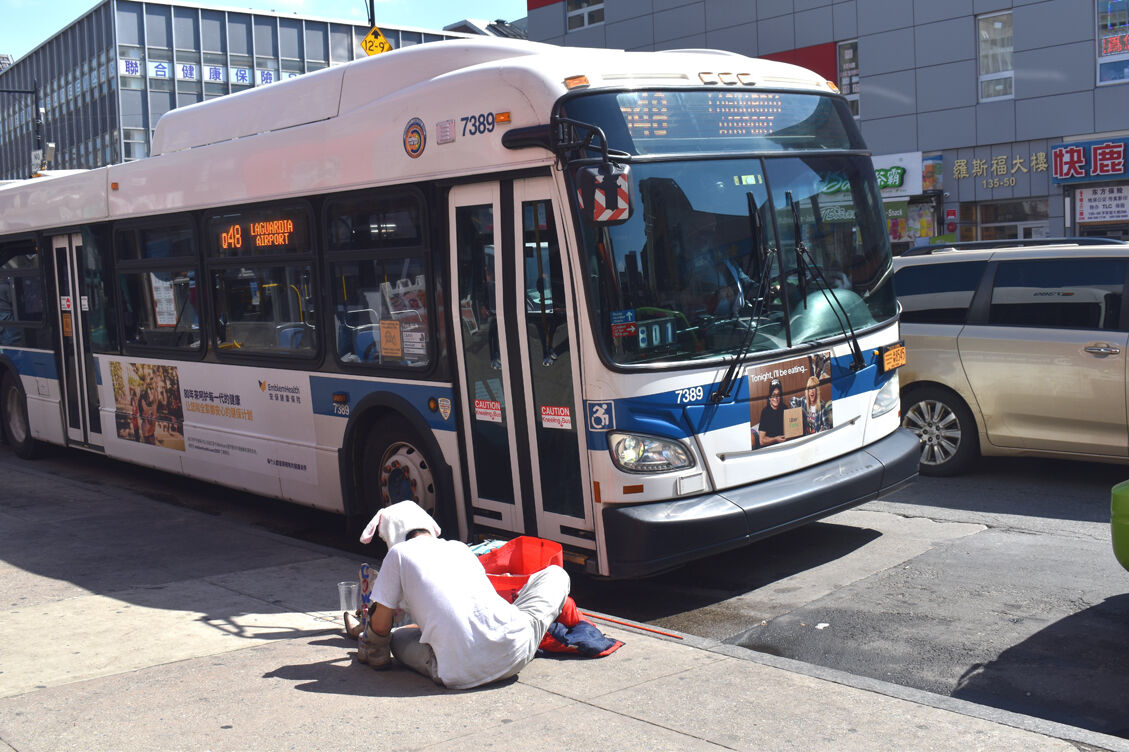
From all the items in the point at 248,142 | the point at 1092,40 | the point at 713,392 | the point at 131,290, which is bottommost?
the point at 713,392

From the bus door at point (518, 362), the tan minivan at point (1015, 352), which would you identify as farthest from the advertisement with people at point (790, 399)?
the tan minivan at point (1015, 352)

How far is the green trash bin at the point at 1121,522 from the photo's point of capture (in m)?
5.48

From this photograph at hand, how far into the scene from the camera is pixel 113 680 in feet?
18.0

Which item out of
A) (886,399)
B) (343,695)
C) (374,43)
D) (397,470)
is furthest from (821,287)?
(374,43)

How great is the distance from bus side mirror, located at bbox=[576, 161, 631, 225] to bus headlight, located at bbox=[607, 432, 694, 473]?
3.84 ft

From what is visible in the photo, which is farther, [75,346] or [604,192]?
[75,346]

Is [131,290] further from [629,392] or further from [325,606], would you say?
[629,392]

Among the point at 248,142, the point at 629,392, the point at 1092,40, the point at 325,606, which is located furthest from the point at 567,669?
the point at 1092,40

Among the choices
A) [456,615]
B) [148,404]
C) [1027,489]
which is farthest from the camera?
[148,404]

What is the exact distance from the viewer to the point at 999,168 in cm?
2481

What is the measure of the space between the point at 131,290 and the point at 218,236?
1877mm

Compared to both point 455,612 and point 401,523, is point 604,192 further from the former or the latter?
point 455,612

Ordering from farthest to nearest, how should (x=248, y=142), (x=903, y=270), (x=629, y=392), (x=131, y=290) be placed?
(x=131, y=290)
(x=903, y=270)
(x=248, y=142)
(x=629, y=392)

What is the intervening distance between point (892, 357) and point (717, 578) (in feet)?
6.14
